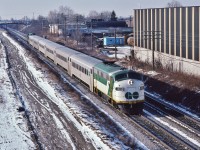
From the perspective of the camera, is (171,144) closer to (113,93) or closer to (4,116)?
(113,93)

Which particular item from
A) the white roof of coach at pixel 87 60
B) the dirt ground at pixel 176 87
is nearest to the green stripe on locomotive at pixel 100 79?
the white roof of coach at pixel 87 60

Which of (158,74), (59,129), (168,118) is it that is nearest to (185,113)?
(168,118)

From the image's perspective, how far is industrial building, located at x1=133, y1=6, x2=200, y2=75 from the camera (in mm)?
39094

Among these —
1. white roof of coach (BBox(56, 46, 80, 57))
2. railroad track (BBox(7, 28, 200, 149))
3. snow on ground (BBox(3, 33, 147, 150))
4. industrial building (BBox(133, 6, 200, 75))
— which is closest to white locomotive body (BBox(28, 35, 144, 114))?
railroad track (BBox(7, 28, 200, 149))

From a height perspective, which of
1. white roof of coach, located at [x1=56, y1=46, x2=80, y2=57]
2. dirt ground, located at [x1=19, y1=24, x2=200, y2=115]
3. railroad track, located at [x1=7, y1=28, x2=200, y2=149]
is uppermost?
white roof of coach, located at [x1=56, y1=46, x2=80, y2=57]

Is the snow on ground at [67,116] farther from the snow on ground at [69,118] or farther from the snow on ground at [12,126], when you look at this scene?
the snow on ground at [12,126]

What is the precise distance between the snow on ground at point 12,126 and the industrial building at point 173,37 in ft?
60.2

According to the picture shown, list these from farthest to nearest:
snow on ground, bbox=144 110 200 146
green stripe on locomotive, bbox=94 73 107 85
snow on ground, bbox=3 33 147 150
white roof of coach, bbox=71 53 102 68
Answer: white roof of coach, bbox=71 53 102 68
green stripe on locomotive, bbox=94 73 107 85
snow on ground, bbox=144 110 200 146
snow on ground, bbox=3 33 147 150

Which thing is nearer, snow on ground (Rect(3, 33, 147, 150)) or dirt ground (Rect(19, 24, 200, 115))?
snow on ground (Rect(3, 33, 147, 150))

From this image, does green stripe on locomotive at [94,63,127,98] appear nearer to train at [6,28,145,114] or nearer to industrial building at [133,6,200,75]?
train at [6,28,145,114]

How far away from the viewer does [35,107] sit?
28734mm

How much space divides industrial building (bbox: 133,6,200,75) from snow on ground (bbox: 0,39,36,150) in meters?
18.4

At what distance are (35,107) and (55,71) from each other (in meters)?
20.9

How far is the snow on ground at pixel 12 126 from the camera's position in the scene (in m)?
20.0
